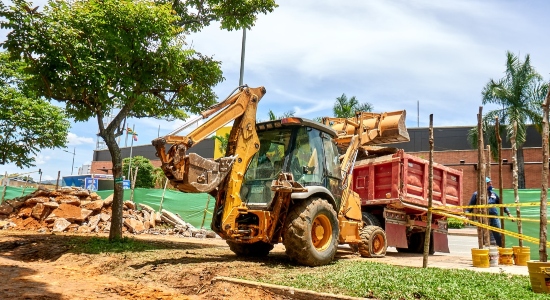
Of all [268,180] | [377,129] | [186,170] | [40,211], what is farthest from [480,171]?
[40,211]

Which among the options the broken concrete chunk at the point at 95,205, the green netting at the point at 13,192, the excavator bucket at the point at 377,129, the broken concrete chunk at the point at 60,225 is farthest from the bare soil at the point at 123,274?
the green netting at the point at 13,192

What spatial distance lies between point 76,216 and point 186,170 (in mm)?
12038

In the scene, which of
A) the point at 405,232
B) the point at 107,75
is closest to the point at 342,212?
the point at 405,232

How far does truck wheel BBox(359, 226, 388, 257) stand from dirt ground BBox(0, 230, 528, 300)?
1.04 feet

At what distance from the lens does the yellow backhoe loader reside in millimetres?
8000

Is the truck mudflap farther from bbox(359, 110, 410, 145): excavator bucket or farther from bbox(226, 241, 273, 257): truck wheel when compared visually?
bbox(226, 241, 273, 257): truck wheel

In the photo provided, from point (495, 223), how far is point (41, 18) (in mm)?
11814

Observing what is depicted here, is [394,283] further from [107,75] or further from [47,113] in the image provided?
[47,113]

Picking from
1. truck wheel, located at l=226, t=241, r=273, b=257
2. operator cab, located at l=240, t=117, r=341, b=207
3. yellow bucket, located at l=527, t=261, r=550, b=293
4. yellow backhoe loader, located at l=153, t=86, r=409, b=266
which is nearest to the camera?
yellow bucket, located at l=527, t=261, r=550, b=293

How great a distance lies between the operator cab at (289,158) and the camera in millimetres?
8812

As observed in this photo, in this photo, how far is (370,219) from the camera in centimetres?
1178

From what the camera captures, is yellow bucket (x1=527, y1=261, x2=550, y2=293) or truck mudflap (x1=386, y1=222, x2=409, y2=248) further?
truck mudflap (x1=386, y1=222, x2=409, y2=248)

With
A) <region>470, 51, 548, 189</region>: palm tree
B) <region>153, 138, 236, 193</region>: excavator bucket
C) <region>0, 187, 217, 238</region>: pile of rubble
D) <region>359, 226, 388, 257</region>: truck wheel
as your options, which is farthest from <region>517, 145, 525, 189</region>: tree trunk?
<region>153, 138, 236, 193</region>: excavator bucket

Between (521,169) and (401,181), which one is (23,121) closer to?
(401,181)
